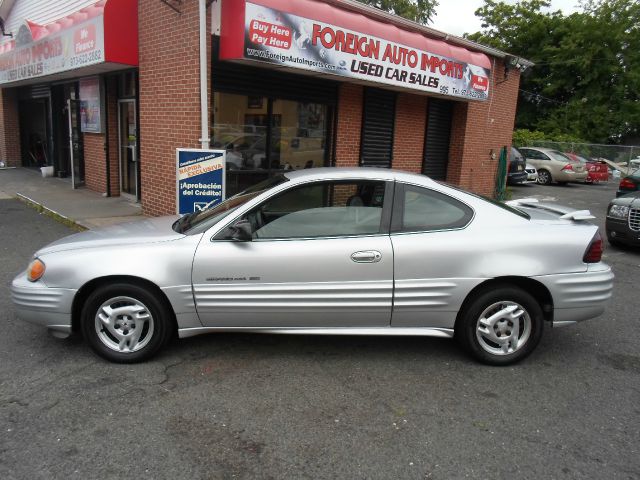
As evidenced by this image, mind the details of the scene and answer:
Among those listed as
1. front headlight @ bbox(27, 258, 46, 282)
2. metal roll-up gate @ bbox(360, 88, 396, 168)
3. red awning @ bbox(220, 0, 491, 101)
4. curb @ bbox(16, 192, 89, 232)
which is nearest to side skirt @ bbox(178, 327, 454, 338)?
front headlight @ bbox(27, 258, 46, 282)

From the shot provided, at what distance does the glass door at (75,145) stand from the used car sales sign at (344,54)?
265 inches

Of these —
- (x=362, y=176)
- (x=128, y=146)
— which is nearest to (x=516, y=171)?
(x=128, y=146)

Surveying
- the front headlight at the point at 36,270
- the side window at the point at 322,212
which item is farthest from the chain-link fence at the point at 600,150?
the front headlight at the point at 36,270

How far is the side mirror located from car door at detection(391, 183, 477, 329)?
1.09 meters

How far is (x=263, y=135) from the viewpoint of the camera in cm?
920

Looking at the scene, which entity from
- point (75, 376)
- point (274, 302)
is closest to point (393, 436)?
point (274, 302)

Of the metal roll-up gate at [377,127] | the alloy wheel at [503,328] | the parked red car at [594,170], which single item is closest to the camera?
the alloy wheel at [503,328]

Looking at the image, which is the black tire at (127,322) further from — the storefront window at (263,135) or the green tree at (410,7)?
the green tree at (410,7)

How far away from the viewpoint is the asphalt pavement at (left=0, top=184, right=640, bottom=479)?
2.91m

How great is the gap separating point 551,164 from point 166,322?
20.7 m

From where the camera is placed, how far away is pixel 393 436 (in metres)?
3.20

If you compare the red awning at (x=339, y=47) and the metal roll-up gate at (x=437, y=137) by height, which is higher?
the red awning at (x=339, y=47)

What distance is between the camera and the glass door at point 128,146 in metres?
10.6

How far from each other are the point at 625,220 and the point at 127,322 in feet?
26.3
